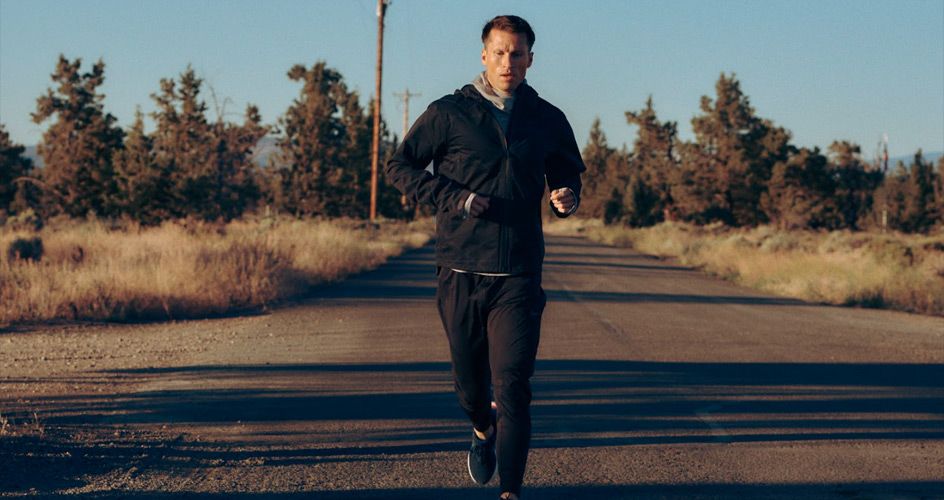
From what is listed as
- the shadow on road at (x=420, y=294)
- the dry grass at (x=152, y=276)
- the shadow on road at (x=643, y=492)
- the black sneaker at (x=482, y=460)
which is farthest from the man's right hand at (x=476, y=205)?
the shadow on road at (x=420, y=294)

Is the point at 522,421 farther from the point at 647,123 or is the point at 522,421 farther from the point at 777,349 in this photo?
the point at 647,123

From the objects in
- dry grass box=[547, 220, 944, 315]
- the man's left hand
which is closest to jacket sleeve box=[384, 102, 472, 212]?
the man's left hand

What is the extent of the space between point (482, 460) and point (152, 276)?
39.6 feet

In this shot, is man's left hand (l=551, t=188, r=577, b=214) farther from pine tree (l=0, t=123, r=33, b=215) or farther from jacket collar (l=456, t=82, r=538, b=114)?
pine tree (l=0, t=123, r=33, b=215)

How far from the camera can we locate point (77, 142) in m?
50.0

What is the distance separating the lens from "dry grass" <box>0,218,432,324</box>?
47.6 ft

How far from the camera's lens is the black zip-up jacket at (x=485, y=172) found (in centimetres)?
468

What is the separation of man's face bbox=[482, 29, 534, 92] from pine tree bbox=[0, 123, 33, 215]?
A: 4972 centimetres

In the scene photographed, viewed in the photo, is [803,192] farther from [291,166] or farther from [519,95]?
[519,95]

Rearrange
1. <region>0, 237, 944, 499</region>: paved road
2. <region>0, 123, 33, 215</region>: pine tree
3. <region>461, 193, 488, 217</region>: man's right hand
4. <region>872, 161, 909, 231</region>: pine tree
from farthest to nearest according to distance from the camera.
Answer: <region>872, 161, 909, 231</region>: pine tree < <region>0, 123, 33, 215</region>: pine tree < <region>0, 237, 944, 499</region>: paved road < <region>461, 193, 488, 217</region>: man's right hand

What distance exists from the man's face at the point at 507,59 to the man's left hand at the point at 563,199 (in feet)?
1.66

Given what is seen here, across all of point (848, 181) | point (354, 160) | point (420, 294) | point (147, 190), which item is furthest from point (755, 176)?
point (420, 294)

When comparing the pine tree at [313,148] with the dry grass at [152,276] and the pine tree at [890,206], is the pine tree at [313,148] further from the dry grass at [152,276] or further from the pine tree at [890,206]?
the pine tree at [890,206]

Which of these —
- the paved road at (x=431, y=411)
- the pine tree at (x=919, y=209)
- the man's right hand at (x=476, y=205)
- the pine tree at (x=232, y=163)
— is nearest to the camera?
the man's right hand at (x=476, y=205)
